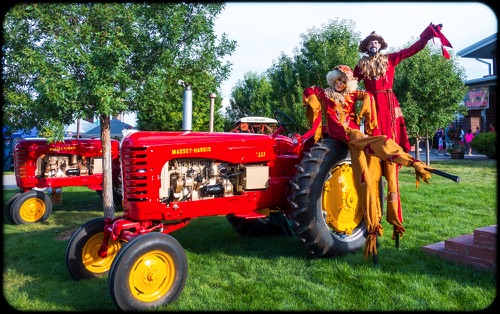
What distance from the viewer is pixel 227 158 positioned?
14.9 ft

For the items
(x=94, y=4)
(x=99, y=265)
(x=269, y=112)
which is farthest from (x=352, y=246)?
(x=269, y=112)

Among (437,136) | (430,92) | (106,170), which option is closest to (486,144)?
(430,92)

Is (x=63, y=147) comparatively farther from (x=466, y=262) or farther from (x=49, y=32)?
(x=466, y=262)

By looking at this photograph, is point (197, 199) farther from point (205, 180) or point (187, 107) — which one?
point (187, 107)

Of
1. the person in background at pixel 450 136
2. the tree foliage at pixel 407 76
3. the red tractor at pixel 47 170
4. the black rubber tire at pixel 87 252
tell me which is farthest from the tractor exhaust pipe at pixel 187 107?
the person in background at pixel 450 136

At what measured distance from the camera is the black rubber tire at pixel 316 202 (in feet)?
14.6

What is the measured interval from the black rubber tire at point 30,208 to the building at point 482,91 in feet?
63.5

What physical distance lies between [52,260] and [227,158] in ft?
8.44

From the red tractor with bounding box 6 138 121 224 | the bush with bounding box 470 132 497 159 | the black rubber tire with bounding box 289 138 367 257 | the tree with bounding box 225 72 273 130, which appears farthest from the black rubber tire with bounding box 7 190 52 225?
the tree with bounding box 225 72 273 130

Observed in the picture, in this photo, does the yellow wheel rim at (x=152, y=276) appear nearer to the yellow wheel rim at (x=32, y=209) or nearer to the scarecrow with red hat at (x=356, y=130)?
the scarecrow with red hat at (x=356, y=130)

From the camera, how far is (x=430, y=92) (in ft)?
41.6

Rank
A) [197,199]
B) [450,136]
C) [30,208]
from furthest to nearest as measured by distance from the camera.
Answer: [450,136] < [30,208] < [197,199]

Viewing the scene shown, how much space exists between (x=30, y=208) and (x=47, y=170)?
95 cm

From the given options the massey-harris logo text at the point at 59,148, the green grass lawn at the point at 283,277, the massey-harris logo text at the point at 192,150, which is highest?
the massey-harris logo text at the point at 59,148
